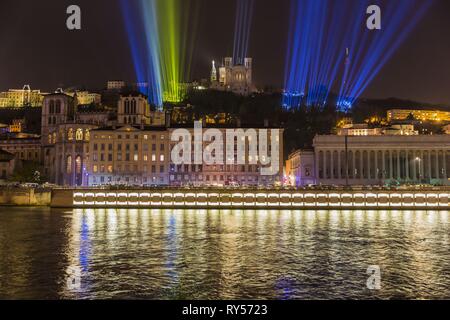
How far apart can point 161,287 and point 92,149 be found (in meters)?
84.3

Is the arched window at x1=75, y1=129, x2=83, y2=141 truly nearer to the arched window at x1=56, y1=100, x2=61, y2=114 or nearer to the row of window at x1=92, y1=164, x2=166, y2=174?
the row of window at x1=92, y1=164, x2=166, y2=174

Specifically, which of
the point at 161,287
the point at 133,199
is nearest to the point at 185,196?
the point at 133,199

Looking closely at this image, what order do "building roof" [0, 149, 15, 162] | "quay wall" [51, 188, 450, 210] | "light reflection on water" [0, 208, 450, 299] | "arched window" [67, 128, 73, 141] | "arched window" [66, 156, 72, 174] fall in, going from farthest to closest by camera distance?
"arched window" [67, 128, 73, 141]
"building roof" [0, 149, 15, 162]
"arched window" [66, 156, 72, 174]
"quay wall" [51, 188, 450, 210]
"light reflection on water" [0, 208, 450, 299]

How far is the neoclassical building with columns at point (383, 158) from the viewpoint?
118m

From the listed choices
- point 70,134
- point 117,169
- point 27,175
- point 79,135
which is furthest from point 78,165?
point 117,169

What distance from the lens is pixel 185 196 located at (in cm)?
7744

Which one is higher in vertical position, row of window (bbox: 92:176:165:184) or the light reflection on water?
row of window (bbox: 92:176:165:184)

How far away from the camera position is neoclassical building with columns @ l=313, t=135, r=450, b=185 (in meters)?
118

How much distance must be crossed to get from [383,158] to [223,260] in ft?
323

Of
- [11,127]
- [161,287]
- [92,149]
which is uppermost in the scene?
[11,127]

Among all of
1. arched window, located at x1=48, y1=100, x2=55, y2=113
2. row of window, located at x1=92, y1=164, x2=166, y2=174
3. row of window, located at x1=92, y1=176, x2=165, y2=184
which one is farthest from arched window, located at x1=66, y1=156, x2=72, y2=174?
arched window, located at x1=48, y1=100, x2=55, y2=113

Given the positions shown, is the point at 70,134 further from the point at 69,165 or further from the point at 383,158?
the point at 383,158

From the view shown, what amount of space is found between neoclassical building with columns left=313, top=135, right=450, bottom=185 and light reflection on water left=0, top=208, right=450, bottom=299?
232 feet
